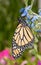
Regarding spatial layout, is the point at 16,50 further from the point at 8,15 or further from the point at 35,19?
the point at 8,15

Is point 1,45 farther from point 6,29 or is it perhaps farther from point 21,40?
point 21,40

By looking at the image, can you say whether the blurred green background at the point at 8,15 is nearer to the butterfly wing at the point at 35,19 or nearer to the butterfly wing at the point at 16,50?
the butterfly wing at the point at 16,50

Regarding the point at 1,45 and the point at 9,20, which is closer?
the point at 1,45

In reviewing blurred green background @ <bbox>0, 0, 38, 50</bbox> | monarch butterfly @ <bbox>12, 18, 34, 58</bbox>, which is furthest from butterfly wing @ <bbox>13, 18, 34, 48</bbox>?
blurred green background @ <bbox>0, 0, 38, 50</bbox>

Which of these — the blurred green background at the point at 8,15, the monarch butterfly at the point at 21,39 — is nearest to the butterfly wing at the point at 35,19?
the monarch butterfly at the point at 21,39

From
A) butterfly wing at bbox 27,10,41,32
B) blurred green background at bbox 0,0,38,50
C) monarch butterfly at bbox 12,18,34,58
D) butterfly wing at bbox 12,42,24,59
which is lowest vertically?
butterfly wing at bbox 12,42,24,59

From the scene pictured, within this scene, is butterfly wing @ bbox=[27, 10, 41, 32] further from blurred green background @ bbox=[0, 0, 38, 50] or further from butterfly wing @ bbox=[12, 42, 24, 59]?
blurred green background @ bbox=[0, 0, 38, 50]

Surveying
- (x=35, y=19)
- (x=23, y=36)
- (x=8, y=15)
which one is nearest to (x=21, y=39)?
(x=23, y=36)

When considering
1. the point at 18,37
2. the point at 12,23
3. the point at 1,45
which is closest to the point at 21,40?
the point at 18,37

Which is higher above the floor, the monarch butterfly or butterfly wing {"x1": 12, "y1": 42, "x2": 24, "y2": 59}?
the monarch butterfly
